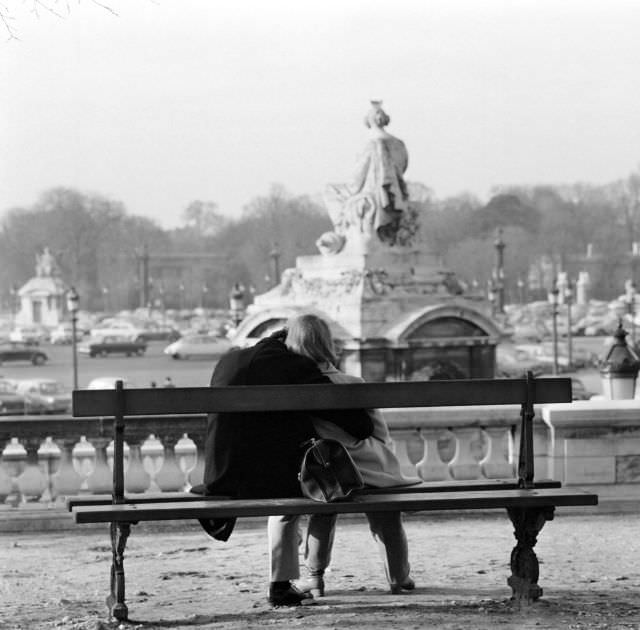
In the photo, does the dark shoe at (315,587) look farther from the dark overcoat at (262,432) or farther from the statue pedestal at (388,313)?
the statue pedestal at (388,313)

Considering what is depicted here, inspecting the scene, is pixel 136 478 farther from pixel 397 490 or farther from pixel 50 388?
pixel 50 388

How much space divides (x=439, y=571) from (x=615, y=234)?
16471 centimetres

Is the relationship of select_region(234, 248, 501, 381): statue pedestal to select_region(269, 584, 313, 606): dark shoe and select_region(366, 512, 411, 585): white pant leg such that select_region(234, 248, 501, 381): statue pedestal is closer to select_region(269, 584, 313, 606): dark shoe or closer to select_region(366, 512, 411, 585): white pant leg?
select_region(366, 512, 411, 585): white pant leg

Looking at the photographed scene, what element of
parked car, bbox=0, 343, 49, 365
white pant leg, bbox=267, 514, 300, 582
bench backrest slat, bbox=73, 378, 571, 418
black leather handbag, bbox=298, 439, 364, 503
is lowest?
white pant leg, bbox=267, 514, 300, 582

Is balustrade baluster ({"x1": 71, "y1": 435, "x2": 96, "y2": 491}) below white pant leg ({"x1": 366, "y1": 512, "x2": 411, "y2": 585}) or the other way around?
the other way around

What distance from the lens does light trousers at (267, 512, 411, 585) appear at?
27.9ft

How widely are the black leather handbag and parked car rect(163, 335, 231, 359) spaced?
66015 millimetres

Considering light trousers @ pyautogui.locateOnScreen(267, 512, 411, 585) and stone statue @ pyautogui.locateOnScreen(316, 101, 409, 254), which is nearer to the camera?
light trousers @ pyautogui.locateOnScreen(267, 512, 411, 585)

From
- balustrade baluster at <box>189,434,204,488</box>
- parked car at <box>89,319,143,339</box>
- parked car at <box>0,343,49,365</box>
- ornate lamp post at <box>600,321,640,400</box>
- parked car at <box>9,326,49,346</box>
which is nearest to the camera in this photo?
balustrade baluster at <box>189,434,204,488</box>

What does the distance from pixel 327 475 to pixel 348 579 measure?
1.23m

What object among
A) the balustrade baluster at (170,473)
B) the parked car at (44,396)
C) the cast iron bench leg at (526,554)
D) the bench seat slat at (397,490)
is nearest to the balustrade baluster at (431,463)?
the balustrade baluster at (170,473)

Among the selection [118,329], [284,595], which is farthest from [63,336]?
[284,595]

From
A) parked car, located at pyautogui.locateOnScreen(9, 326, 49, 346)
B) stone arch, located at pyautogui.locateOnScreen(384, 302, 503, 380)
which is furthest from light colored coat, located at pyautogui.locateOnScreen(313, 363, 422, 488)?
parked car, located at pyautogui.locateOnScreen(9, 326, 49, 346)

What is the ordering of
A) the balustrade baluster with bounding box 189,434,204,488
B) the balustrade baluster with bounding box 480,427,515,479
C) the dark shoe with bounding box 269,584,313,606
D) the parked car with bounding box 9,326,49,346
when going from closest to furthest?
the dark shoe with bounding box 269,584,313,606
the balustrade baluster with bounding box 189,434,204,488
the balustrade baluster with bounding box 480,427,515,479
the parked car with bounding box 9,326,49,346
